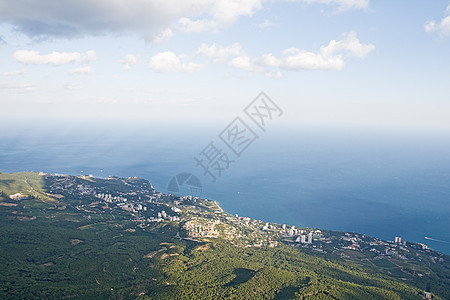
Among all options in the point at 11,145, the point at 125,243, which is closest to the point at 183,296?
the point at 125,243

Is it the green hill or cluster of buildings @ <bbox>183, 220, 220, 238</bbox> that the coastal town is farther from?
the green hill

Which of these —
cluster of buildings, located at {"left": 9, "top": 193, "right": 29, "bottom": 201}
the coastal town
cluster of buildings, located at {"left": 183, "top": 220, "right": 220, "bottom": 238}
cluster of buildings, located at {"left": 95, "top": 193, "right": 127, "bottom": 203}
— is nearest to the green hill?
cluster of buildings, located at {"left": 183, "top": 220, "right": 220, "bottom": 238}

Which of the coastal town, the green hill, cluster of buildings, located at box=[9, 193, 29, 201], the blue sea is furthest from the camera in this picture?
the blue sea

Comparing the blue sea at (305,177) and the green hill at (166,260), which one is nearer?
the green hill at (166,260)

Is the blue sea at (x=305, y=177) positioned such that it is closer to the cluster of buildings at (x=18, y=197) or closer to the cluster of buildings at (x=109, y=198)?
the cluster of buildings at (x=109, y=198)

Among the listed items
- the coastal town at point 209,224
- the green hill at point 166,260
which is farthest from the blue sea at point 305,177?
the green hill at point 166,260

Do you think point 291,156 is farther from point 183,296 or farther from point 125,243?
point 183,296

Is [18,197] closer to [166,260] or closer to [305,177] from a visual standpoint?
[166,260]

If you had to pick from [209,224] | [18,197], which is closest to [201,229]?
[209,224]
